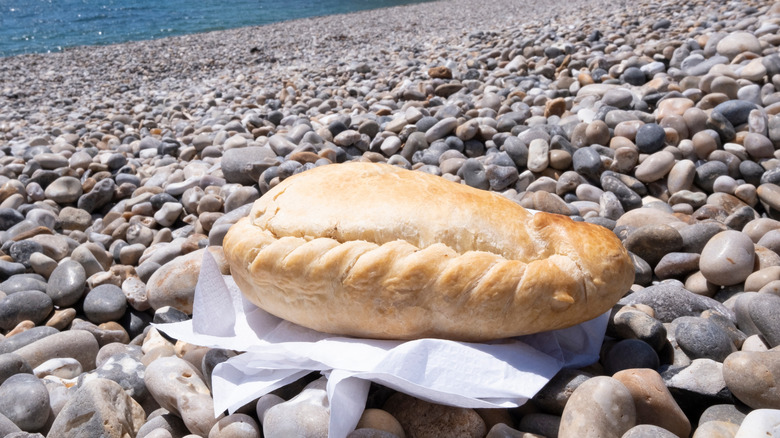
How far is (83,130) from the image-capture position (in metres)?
5.89

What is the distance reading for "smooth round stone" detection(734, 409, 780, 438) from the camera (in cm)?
119

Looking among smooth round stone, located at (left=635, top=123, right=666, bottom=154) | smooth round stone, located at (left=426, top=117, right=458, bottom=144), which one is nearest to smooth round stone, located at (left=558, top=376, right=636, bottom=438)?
smooth round stone, located at (left=635, top=123, right=666, bottom=154)

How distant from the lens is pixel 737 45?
15.0 ft

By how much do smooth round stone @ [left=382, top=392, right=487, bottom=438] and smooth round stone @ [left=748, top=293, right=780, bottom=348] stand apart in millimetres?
977

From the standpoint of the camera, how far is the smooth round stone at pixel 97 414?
1542mm

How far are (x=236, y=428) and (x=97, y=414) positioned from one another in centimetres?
45

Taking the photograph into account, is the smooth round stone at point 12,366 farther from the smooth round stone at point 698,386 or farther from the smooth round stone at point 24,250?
the smooth round stone at point 698,386

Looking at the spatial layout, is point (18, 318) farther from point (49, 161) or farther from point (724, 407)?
point (724, 407)

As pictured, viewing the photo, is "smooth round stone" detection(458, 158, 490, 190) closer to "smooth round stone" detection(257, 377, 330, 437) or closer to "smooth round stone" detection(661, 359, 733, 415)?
"smooth round stone" detection(661, 359, 733, 415)

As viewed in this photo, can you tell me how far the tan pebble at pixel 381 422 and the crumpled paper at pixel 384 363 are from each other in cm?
4

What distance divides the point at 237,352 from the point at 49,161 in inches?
136

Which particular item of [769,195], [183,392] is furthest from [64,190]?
[769,195]

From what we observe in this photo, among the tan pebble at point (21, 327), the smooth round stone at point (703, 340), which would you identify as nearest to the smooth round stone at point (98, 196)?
the tan pebble at point (21, 327)

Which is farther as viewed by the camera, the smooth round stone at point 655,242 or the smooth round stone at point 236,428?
the smooth round stone at point 655,242
